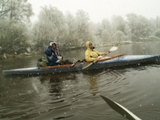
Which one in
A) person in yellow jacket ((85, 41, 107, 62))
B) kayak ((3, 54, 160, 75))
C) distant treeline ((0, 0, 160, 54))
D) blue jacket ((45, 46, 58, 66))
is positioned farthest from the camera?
distant treeline ((0, 0, 160, 54))

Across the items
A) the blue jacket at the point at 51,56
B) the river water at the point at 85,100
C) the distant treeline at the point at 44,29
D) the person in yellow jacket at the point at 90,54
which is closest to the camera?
the river water at the point at 85,100

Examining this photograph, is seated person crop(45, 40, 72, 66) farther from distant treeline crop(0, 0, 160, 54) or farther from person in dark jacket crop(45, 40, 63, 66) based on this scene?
distant treeline crop(0, 0, 160, 54)

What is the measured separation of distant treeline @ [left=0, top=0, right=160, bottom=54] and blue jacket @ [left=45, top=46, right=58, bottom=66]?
679 inches

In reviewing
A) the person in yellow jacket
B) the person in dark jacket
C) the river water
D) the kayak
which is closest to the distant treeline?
the person in dark jacket

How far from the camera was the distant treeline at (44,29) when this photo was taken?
24.3 metres

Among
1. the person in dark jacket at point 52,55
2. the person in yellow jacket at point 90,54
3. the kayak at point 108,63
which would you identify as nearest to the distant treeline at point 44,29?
the person in dark jacket at point 52,55

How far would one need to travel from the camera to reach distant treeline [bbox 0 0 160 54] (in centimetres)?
2434

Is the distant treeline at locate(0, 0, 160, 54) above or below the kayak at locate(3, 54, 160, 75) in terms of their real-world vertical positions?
above

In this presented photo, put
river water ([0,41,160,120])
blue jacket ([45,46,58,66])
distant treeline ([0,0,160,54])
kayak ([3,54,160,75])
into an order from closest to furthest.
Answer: river water ([0,41,160,120]) → kayak ([3,54,160,75]) → blue jacket ([45,46,58,66]) → distant treeline ([0,0,160,54])

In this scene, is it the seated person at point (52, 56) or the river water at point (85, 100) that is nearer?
the river water at point (85, 100)

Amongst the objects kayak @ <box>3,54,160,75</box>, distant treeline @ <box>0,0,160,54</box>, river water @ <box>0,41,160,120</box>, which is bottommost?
river water @ <box>0,41,160,120</box>

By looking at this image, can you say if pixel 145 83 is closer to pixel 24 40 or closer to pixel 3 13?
pixel 24 40

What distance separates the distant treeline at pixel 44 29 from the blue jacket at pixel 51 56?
17255mm

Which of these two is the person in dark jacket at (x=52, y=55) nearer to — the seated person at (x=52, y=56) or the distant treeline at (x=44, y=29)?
the seated person at (x=52, y=56)
